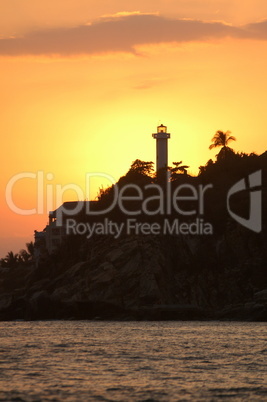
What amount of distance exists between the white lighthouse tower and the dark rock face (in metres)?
16.1

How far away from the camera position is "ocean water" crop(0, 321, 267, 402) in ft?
125

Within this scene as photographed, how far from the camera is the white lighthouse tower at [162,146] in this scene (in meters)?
128

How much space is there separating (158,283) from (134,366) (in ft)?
197

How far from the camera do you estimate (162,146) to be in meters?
131

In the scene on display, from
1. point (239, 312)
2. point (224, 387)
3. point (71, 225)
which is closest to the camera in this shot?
point (224, 387)

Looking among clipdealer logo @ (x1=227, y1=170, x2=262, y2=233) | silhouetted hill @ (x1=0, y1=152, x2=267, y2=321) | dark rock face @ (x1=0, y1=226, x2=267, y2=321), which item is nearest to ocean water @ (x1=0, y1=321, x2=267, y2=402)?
dark rock face @ (x1=0, y1=226, x2=267, y2=321)

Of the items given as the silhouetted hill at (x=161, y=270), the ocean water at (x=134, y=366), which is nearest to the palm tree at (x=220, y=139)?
the silhouetted hill at (x=161, y=270)

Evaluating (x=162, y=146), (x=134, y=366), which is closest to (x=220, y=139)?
(x=162, y=146)

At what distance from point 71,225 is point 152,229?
91.8 feet

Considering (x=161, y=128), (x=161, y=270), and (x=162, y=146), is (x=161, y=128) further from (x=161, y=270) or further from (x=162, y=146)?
(x=161, y=270)

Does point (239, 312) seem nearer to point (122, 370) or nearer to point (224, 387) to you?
point (122, 370)

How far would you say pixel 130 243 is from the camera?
379ft

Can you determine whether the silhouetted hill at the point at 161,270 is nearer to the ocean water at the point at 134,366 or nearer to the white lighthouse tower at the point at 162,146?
the white lighthouse tower at the point at 162,146

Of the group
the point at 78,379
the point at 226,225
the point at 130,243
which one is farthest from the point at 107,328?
the point at 78,379
